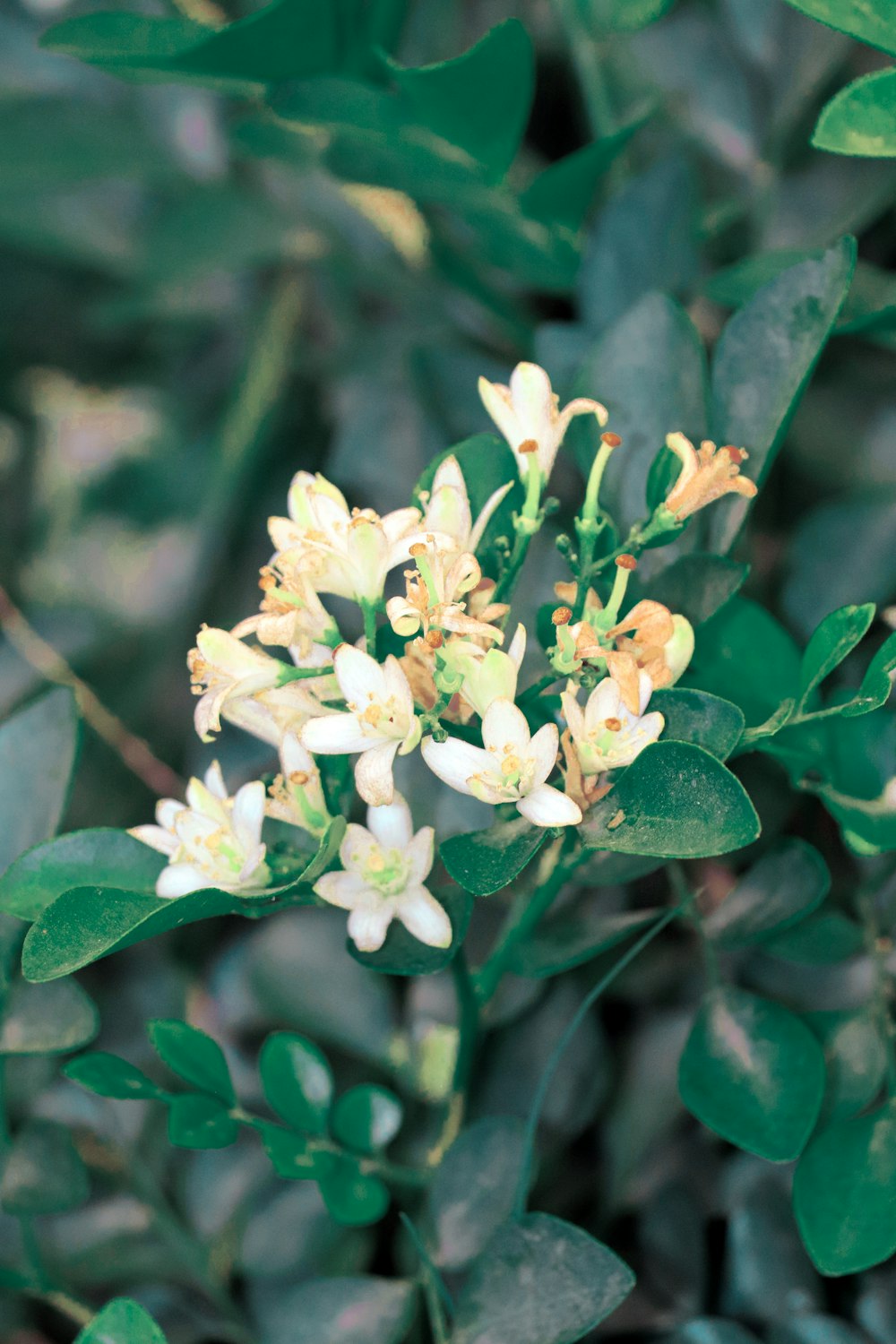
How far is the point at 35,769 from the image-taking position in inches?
19.4

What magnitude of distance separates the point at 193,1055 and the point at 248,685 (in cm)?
15

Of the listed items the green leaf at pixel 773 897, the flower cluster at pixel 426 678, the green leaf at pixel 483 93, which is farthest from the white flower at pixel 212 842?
the green leaf at pixel 483 93

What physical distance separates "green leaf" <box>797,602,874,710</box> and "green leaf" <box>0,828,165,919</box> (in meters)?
0.25

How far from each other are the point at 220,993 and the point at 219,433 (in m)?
0.47

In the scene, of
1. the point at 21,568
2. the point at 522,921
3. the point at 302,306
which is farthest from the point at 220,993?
the point at 302,306

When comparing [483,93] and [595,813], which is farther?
[483,93]

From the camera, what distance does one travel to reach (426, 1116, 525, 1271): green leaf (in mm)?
479

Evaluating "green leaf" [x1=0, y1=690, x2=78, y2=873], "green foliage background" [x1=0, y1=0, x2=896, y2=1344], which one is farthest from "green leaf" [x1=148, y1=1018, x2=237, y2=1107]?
"green leaf" [x1=0, y1=690, x2=78, y2=873]

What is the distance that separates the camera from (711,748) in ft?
1.25

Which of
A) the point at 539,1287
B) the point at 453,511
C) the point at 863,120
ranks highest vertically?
the point at 863,120

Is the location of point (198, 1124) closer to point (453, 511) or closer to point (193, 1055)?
point (193, 1055)

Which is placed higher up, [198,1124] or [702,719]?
[702,719]

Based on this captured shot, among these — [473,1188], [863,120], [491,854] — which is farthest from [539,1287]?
[863,120]

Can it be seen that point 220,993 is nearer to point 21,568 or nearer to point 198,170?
point 21,568
